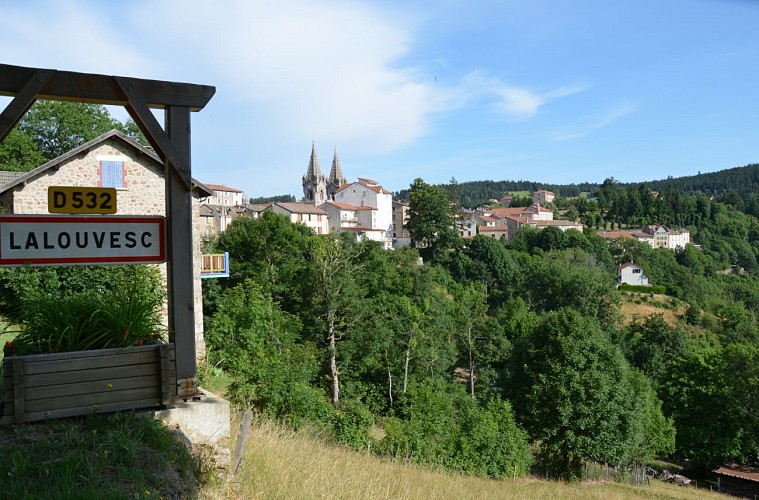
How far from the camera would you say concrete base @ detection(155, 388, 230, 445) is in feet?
13.4

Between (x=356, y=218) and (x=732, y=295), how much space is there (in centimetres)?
5777

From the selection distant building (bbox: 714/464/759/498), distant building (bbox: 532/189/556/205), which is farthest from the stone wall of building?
distant building (bbox: 532/189/556/205)

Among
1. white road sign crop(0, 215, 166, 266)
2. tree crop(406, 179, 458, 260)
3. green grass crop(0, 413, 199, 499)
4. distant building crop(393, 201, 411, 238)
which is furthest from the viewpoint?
distant building crop(393, 201, 411, 238)

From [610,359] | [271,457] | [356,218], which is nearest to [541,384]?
[610,359]

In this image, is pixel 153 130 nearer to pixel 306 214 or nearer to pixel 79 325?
pixel 79 325

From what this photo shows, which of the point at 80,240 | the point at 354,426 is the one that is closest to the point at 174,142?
Answer: the point at 80,240

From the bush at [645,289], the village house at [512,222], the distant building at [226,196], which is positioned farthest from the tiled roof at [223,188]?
the bush at [645,289]

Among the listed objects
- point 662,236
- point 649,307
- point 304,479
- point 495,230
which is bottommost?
point 649,307

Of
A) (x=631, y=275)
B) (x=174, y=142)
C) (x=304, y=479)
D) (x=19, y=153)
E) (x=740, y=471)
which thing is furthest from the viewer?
(x=631, y=275)

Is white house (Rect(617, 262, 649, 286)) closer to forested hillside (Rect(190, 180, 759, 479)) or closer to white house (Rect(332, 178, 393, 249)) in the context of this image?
white house (Rect(332, 178, 393, 249))

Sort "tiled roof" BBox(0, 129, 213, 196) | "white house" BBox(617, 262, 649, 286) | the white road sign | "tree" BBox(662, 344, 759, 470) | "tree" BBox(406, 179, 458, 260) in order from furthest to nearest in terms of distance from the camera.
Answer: "white house" BBox(617, 262, 649, 286) → "tree" BBox(406, 179, 458, 260) → "tree" BBox(662, 344, 759, 470) → "tiled roof" BBox(0, 129, 213, 196) → the white road sign

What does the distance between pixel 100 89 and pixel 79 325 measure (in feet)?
5.61

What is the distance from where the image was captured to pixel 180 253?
416 cm

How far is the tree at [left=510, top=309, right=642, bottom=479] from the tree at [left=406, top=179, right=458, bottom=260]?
142ft
